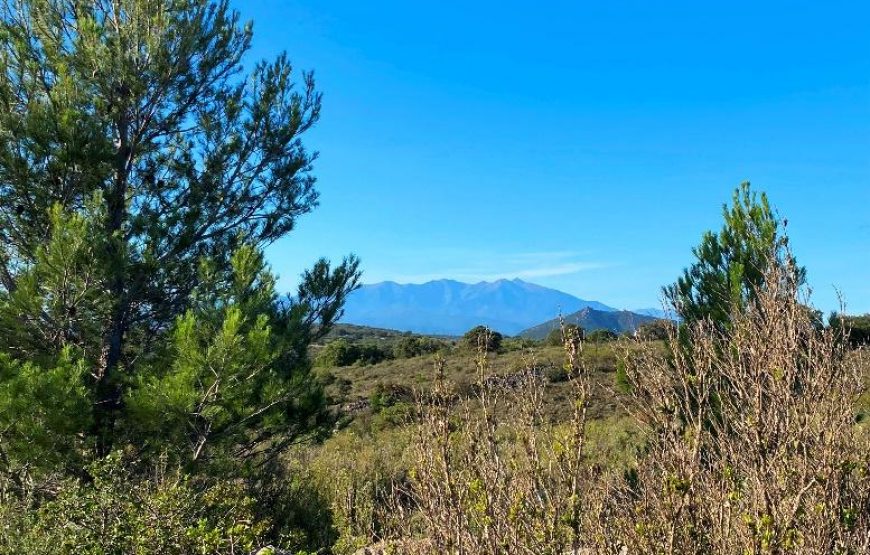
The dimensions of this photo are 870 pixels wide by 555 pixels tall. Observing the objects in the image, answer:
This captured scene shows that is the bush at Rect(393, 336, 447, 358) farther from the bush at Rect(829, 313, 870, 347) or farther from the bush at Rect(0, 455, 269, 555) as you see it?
the bush at Rect(0, 455, 269, 555)

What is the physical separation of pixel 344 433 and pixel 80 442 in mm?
10027

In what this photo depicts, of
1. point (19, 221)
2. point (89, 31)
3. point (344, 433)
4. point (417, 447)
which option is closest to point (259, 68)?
point (89, 31)

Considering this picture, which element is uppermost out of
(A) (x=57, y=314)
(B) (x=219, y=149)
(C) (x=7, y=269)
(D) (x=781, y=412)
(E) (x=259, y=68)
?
(E) (x=259, y=68)

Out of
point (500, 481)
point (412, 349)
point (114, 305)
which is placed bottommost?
point (500, 481)

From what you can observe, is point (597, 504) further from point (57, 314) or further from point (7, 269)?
point (7, 269)

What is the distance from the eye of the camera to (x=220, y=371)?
5.34 metres

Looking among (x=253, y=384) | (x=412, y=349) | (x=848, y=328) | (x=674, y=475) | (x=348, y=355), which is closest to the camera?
(x=674, y=475)

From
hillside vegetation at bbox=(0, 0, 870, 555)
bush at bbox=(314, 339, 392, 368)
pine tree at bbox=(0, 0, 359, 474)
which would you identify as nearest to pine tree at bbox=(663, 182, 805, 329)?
hillside vegetation at bbox=(0, 0, 870, 555)

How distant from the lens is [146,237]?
6.19 m

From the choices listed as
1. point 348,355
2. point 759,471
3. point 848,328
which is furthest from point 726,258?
point 348,355

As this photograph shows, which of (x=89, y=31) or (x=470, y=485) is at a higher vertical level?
(x=89, y=31)

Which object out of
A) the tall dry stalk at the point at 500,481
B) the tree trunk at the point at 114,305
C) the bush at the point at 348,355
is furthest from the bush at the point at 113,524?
the bush at the point at 348,355

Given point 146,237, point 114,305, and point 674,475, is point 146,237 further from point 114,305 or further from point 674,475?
point 674,475

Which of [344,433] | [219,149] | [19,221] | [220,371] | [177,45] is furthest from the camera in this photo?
[344,433]
